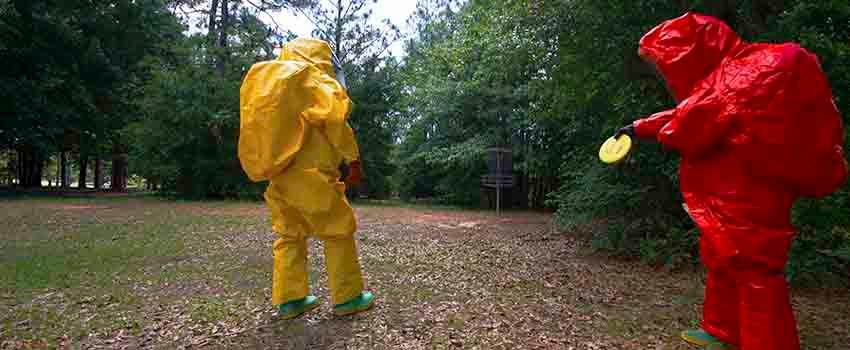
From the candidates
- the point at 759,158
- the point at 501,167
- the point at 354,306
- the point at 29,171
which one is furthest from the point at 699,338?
the point at 29,171

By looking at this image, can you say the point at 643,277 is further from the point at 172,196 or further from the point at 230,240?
the point at 172,196

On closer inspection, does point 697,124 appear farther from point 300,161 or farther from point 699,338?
point 300,161

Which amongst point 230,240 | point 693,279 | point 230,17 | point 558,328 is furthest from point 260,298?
point 230,17

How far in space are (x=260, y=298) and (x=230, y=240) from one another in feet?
12.0

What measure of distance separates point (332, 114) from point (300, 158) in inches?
15.9

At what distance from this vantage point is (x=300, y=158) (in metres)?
3.32

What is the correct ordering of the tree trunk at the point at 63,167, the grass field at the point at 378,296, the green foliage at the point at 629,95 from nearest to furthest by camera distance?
the grass field at the point at 378,296
the green foliage at the point at 629,95
the tree trunk at the point at 63,167

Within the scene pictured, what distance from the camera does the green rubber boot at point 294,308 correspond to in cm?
349

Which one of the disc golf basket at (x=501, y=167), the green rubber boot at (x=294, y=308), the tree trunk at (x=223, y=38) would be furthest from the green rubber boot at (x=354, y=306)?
the tree trunk at (x=223, y=38)

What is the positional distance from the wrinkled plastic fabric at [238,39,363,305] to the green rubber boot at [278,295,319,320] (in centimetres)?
7

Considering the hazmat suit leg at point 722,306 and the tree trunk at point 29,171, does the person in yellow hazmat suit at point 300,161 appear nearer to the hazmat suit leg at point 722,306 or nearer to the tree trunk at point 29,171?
the hazmat suit leg at point 722,306

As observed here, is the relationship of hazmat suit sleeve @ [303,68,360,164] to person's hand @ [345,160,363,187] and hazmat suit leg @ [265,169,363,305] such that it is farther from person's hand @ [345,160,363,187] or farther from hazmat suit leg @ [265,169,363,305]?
hazmat suit leg @ [265,169,363,305]

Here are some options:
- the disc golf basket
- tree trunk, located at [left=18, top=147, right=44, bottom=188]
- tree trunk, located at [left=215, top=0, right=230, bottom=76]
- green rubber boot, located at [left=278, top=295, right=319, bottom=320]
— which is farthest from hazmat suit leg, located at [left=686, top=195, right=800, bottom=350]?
tree trunk, located at [left=18, top=147, right=44, bottom=188]

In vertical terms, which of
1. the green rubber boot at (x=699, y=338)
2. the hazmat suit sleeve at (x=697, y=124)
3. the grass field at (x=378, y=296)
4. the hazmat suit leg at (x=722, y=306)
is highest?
the hazmat suit sleeve at (x=697, y=124)
